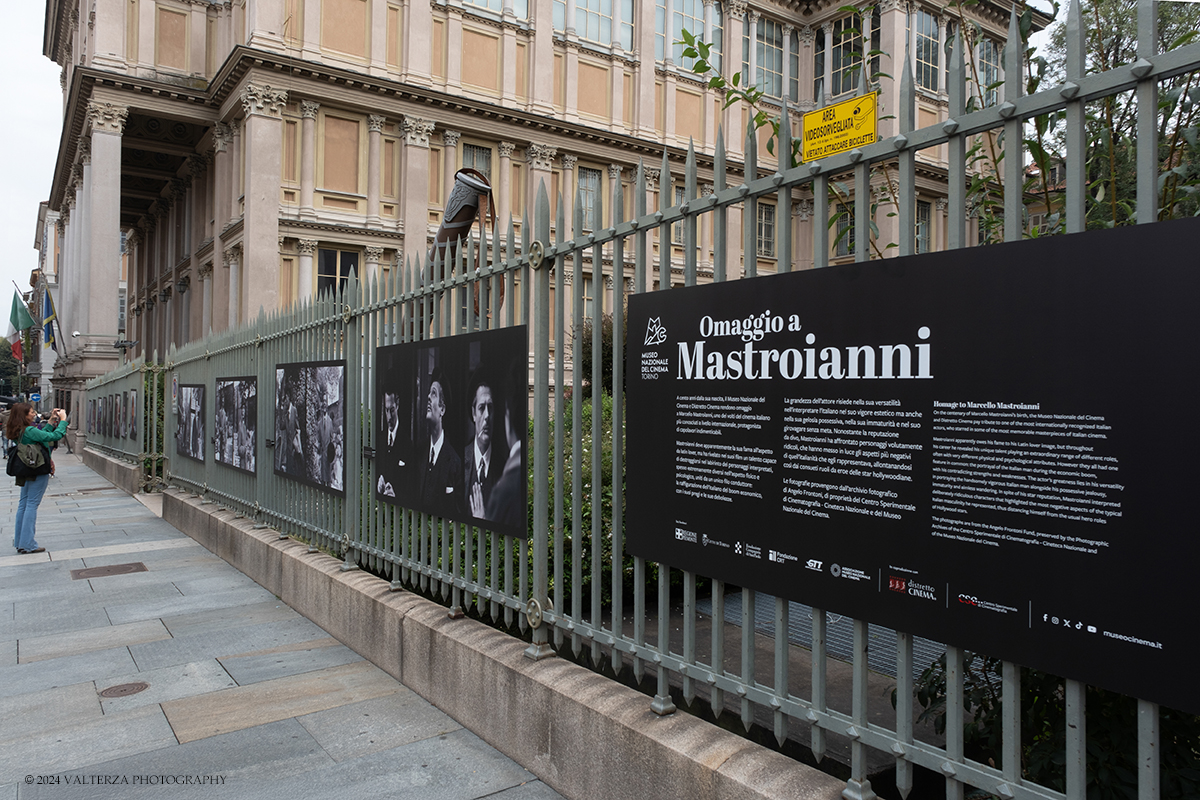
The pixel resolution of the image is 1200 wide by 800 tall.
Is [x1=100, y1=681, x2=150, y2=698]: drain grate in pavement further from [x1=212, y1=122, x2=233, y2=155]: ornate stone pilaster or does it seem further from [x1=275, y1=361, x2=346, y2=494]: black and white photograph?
[x1=212, y1=122, x2=233, y2=155]: ornate stone pilaster

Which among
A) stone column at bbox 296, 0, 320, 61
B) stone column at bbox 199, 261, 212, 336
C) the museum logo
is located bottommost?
the museum logo

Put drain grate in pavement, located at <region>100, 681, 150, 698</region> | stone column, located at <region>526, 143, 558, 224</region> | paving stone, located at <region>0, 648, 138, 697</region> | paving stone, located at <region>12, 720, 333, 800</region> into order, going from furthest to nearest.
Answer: stone column, located at <region>526, 143, 558, 224</region> < paving stone, located at <region>0, 648, 138, 697</region> < drain grate in pavement, located at <region>100, 681, 150, 698</region> < paving stone, located at <region>12, 720, 333, 800</region>

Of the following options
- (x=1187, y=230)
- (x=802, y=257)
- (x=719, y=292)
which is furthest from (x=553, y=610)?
(x=802, y=257)

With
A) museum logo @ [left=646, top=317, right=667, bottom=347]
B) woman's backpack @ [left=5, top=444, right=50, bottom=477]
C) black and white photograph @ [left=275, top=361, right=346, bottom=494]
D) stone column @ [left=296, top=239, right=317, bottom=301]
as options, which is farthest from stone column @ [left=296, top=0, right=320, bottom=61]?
museum logo @ [left=646, top=317, right=667, bottom=347]

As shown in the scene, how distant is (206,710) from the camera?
488 cm

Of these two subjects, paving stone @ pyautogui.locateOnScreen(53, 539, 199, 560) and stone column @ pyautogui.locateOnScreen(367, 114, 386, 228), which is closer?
paving stone @ pyautogui.locateOnScreen(53, 539, 199, 560)

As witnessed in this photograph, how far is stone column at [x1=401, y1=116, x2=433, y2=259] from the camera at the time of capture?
92.5 feet

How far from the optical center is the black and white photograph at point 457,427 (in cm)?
436

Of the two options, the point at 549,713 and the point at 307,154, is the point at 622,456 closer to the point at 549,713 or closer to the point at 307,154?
the point at 549,713

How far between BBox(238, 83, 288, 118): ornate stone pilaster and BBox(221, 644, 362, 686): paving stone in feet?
79.1

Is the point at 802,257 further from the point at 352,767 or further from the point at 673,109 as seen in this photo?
the point at 352,767

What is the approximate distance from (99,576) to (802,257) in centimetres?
2641

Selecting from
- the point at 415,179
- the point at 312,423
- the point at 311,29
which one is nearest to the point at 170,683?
the point at 312,423

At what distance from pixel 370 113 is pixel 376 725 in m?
26.4
